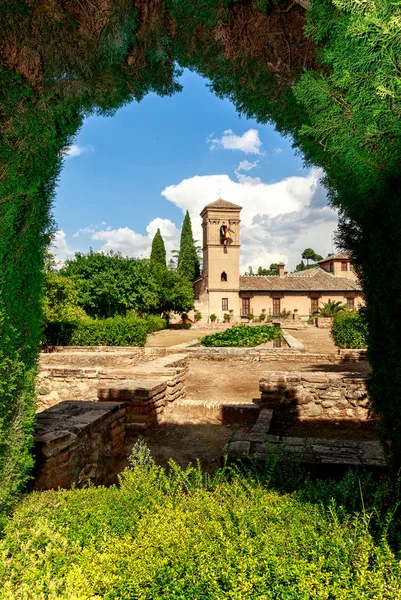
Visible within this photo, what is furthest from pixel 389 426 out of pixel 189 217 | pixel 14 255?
pixel 189 217

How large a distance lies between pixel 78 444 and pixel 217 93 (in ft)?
12.4

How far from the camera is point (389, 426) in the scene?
7.65 feet

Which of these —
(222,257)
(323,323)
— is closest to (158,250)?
(222,257)

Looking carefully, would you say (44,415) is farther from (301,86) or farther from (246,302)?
(246,302)

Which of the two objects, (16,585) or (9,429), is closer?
(16,585)

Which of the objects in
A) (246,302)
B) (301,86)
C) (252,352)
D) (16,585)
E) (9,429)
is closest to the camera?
(16,585)

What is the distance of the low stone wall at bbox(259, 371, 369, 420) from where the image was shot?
6.23 metres

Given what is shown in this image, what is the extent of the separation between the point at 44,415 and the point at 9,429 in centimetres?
145

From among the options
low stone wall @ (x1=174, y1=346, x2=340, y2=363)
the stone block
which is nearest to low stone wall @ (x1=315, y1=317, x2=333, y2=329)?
low stone wall @ (x1=174, y1=346, x2=340, y2=363)

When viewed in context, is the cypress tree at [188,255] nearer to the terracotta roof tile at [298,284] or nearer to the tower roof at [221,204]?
the terracotta roof tile at [298,284]

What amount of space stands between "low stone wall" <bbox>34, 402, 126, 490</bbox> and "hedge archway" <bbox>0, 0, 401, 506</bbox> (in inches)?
14.3

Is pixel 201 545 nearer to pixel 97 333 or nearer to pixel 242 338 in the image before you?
pixel 242 338

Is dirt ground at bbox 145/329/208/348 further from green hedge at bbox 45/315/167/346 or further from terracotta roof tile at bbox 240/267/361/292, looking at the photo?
terracotta roof tile at bbox 240/267/361/292

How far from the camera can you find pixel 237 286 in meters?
35.4
